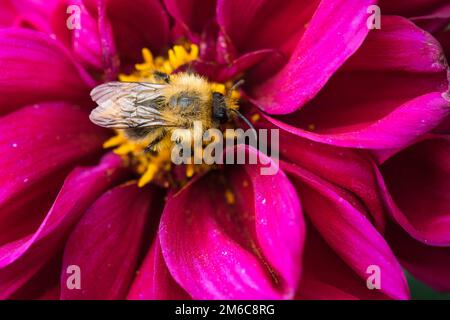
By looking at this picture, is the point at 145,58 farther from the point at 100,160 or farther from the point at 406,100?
the point at 406,100

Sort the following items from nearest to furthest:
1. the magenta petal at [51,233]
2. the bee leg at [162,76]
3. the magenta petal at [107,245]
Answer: the magenta petal at [51,233]
the magenta petal at [107,245]
the bee leg at [162,76]

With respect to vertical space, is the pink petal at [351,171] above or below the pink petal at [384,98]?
below

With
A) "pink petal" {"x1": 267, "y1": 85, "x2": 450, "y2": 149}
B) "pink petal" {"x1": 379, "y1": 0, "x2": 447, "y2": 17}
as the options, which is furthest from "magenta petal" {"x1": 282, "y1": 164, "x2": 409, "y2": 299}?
"pink petal" {"x1": 379, "y1": 0, "x2": 447, "y2": 17}

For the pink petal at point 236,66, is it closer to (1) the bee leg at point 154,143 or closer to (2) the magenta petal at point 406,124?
(1) the bee leg at point 154,143

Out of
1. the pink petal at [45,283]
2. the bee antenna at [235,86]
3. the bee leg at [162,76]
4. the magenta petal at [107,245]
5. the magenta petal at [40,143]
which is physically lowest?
the pink petal at [45,283]

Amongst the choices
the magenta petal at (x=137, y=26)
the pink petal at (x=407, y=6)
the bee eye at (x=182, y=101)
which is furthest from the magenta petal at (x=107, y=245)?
the pink petal at (x=407, y=6)

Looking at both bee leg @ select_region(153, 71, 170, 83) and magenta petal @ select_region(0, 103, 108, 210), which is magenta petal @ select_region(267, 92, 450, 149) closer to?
bee leg @ select_region(153, 71, 170, 83)
